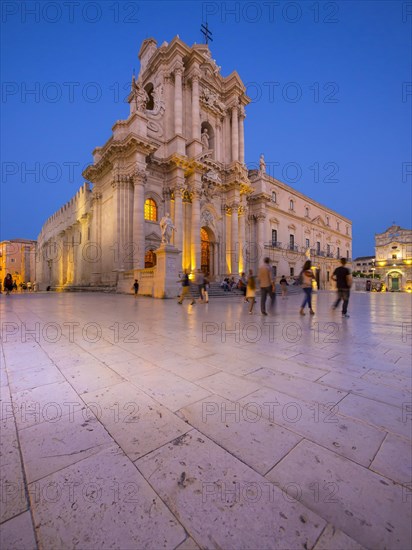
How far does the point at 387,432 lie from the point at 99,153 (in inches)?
1057

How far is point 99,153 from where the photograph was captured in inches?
899

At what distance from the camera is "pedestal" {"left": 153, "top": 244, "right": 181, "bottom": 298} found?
13.4 m

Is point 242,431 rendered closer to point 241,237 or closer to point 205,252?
point 205,252

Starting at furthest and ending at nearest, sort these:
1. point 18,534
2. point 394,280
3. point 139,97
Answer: point 394,280 < point 139,97 < point 18,534

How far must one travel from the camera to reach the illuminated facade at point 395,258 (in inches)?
2088

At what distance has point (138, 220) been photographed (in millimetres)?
17812

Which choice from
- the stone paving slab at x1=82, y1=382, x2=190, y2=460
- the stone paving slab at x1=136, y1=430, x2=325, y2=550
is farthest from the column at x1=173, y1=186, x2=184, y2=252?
the stone paving slab at x1=136, y1=430, x2=325, y2=550

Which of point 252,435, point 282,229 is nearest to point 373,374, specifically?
point 252,435

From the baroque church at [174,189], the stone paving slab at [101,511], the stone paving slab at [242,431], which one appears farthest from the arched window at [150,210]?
the stone paving slab at [101,511]

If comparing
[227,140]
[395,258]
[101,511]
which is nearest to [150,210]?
[227,140]

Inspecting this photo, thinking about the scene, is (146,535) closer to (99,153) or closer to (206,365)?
(206,365)

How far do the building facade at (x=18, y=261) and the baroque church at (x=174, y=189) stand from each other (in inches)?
1182

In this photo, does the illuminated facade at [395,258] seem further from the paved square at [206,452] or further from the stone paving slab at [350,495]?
the stone paving slab at [350,495]

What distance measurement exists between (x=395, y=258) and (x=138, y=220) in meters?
62.2
